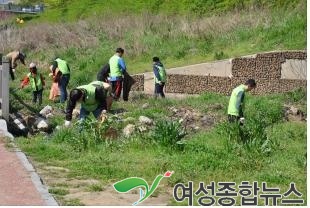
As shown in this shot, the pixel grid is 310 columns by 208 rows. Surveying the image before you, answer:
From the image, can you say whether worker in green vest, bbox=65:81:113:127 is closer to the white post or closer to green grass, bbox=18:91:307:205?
green grass, bbox=18:91:307:205

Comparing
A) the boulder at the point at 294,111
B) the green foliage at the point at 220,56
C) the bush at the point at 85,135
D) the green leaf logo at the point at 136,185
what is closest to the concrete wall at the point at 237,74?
the green foliage at the point at 220,56

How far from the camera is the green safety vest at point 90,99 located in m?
11.2

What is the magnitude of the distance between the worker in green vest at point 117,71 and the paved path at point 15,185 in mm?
6043

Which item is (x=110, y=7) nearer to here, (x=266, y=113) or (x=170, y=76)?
(x=170, y=76)

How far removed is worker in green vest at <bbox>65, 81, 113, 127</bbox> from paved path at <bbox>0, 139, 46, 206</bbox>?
194 centimetres

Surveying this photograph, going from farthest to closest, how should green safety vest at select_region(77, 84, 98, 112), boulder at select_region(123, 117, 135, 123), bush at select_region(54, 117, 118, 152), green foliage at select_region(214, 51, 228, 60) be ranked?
green foliage at select_region(214, 51, 228, 60) < boulder at select_region(123, 117, 135, 123) < green safety vest at select_region(77, 84, 98, 112) < bush at select_region(54, 117, 118, 152)

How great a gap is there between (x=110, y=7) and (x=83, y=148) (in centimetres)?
2606

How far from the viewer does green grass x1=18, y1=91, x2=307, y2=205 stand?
8484 millimetres

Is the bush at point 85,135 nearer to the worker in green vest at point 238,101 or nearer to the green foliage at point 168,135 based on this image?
the green foliage at point 168,135

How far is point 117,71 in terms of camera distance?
15.3 m

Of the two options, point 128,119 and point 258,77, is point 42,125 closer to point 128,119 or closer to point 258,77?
point 128,119

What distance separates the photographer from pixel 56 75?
16.4 m

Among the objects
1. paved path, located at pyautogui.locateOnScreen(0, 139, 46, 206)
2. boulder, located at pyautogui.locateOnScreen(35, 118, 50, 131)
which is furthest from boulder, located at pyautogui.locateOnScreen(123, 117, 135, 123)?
paved path, located at pyautogui.locateOnScreen(0, 139, 46, 206)

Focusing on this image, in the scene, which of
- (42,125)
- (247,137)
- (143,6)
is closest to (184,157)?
(247,137)
